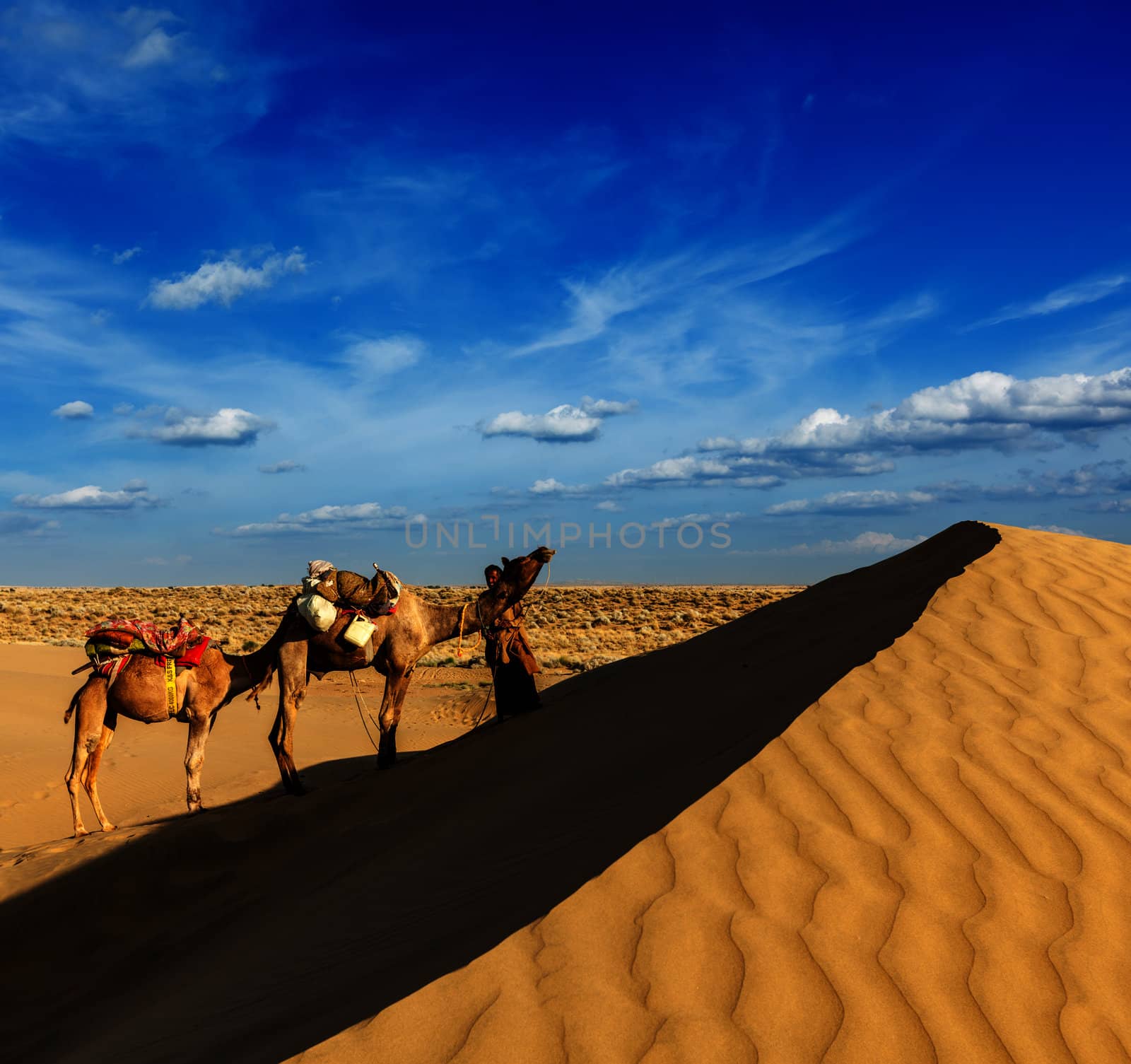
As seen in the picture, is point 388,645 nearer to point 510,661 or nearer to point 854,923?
point 510,661

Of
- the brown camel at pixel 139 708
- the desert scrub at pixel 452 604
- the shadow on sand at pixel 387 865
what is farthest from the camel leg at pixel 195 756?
the desert scrub at pixel 452 604

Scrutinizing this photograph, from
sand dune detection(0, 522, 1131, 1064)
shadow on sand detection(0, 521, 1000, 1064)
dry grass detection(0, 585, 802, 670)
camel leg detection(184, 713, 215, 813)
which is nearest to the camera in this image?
sand dune detection(0, 522, 1131, 1064)

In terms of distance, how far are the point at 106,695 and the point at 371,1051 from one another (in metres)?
7.50

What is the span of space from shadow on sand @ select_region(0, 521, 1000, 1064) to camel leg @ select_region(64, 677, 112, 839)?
4.30ft

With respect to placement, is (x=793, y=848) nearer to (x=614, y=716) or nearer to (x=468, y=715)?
(x=614, y=716)

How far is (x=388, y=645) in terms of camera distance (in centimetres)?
988

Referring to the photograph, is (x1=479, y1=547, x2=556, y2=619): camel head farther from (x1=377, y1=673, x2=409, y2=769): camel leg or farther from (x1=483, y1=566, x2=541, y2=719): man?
(x1=377, y1=673, x2=409, y2=769): camel leg

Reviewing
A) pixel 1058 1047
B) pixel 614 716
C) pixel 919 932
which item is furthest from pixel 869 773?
Result: pixel 614 716

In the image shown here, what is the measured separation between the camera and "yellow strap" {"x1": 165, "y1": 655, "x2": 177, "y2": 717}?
9.12 m

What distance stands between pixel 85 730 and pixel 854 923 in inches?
329

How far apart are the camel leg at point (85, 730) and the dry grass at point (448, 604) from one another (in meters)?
14.5

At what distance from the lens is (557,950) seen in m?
3.35

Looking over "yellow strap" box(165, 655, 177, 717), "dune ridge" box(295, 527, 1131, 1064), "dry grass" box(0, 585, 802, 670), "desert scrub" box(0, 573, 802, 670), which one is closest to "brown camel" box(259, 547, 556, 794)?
"yellow strap" box(165, 655, 177, 717)

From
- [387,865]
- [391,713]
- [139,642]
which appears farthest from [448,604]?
[387,865]
